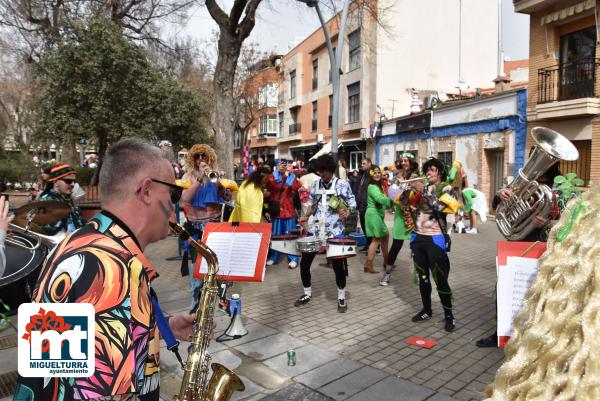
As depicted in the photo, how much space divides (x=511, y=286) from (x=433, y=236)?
2533mm

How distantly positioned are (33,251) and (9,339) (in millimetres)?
926

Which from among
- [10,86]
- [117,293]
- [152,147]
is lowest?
[117,293]

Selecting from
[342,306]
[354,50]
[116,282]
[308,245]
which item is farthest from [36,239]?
[354,50]

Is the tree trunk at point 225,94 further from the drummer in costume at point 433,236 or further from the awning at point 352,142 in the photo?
the awning at point 352,142

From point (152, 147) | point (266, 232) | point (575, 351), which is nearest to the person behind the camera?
point (575, 351)

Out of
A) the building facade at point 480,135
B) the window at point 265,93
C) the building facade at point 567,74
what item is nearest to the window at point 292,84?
the window at point 265,93

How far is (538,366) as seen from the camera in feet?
4.52

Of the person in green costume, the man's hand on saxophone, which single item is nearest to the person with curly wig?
the man's hand on saxophone

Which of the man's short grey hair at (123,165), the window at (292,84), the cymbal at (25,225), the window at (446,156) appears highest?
the window at (292,84)

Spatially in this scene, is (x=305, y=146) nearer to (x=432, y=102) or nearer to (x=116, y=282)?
(x=432, y=102)

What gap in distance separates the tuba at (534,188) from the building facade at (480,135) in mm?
11862

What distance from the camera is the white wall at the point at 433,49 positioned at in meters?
23.4

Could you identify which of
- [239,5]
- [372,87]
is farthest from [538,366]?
[372,87]

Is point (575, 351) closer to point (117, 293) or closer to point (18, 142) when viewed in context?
point (117, 293)
